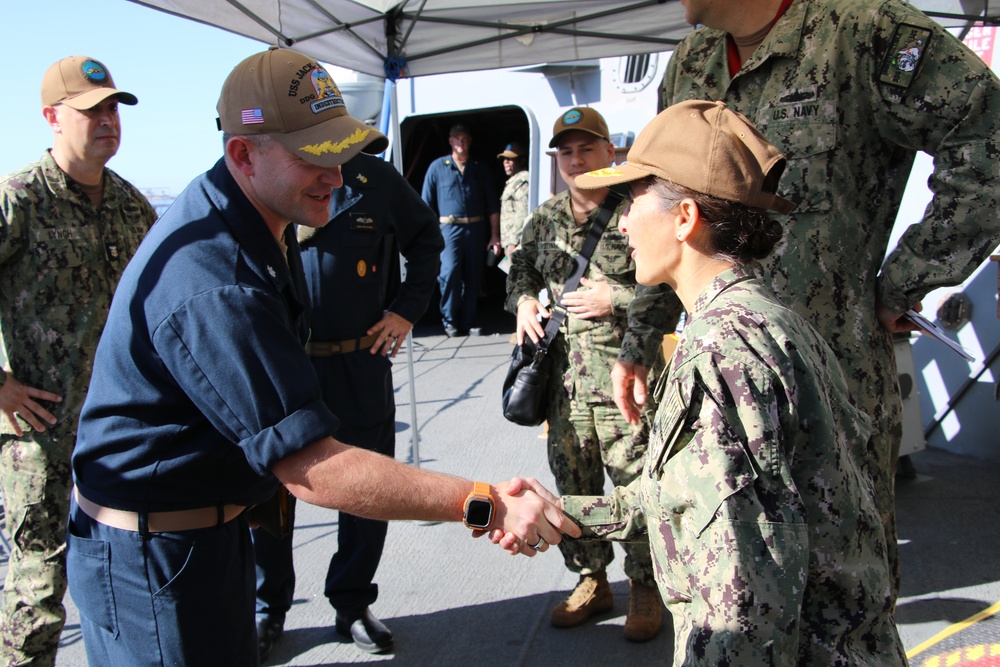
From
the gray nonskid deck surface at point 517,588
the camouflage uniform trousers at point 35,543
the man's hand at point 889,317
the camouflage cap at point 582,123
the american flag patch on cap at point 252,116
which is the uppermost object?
the camouflage cap at point 582,123

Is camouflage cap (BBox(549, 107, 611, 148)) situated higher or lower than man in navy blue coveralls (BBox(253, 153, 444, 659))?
higher

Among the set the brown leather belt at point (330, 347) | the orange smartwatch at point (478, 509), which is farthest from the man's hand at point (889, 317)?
the brown leather belt at point (330, 347)

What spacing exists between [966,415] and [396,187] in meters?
4.15

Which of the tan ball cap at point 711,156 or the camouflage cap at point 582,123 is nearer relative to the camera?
the tan ball cap at point 711,156

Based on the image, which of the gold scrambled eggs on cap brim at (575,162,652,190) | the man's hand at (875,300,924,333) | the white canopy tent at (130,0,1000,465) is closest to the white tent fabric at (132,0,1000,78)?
the white canopy tent at (130,0,1000,465)

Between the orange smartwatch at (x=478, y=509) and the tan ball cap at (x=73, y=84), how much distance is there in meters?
2.52

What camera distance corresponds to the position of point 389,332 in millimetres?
3508

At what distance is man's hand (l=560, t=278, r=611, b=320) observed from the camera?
331cm

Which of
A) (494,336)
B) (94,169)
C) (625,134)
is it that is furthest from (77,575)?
(494,336)

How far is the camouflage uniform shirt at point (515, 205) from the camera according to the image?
30.9ft

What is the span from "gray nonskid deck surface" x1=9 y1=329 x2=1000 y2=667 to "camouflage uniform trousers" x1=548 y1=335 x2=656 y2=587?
1.04 ft

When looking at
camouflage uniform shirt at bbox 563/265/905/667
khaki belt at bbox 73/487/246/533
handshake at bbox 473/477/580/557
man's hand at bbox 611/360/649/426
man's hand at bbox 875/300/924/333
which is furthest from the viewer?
man's hand at bbox 611/360/649/426

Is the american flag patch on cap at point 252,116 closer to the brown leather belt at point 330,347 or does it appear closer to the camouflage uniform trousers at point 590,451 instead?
the brown leather belt at point 330,347

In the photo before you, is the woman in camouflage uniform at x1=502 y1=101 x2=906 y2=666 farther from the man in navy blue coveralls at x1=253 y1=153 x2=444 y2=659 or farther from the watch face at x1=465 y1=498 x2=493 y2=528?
the man in navy blue coveralls at x1=253 y1=153 x2=444 y2=659
